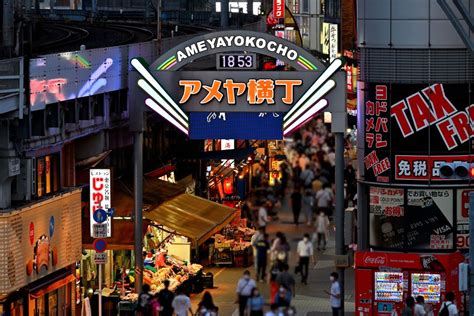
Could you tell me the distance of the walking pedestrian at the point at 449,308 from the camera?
2748cm

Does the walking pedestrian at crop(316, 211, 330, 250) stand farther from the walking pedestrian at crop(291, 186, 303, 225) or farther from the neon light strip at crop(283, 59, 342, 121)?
the neon light strip at crop(283, 59, 342, 121)

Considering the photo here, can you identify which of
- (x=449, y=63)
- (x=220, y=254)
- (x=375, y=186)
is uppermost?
(x=449, y=63)

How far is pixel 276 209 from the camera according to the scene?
133 feet

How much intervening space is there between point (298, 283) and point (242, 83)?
671 cm

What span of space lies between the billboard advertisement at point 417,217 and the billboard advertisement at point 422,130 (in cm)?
33

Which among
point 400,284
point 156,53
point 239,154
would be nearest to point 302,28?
point 239,154

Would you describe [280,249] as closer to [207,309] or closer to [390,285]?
[390,285]

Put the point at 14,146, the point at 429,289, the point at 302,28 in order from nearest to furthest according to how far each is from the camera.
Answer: the point at 14,146 < the point at 429,289 < the point at 302,28

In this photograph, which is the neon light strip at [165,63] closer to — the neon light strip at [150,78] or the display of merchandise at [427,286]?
the neon light strip at [150,78]

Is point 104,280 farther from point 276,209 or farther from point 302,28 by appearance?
point 302,28

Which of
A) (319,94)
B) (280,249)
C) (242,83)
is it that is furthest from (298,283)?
(242,83)

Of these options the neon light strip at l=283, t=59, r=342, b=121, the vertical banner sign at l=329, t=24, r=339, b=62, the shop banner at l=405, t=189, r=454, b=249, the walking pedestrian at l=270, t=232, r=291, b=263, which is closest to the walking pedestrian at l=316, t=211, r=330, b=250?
the walking pedestrian at l=270, t=232, r=291, b=263

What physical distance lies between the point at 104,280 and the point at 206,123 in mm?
5265

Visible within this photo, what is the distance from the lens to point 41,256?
29.1m
